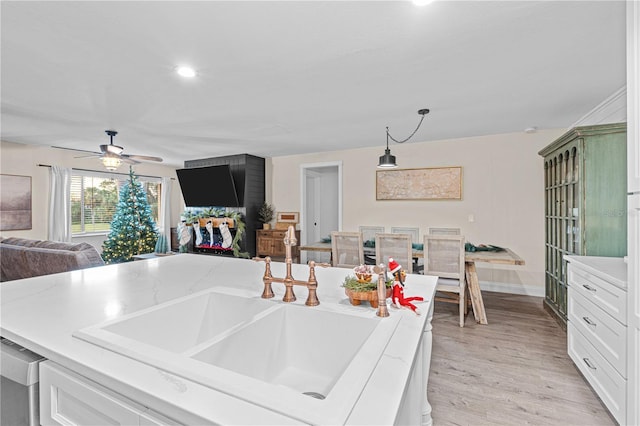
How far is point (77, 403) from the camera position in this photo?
74 cm

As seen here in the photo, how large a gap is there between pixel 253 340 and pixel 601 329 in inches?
83.6

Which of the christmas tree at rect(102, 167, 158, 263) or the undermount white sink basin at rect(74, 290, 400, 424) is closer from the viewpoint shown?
the undermount white sink basin at rect(74, 290, 400, 424)

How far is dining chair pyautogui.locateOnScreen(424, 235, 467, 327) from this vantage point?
3102 mm

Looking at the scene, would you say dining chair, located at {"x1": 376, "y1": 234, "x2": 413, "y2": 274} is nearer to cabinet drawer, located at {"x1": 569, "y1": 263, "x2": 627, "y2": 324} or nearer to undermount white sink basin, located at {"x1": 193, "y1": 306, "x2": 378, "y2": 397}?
cabinet drawer, located at {"x1": 569, "y1": 263, "x2": 627, "y2": 324}

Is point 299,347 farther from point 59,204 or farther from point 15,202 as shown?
point 59,204

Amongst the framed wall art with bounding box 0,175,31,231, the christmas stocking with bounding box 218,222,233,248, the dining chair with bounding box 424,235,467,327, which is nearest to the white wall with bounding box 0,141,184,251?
the framed wall art with bounding box 0,175,31,231

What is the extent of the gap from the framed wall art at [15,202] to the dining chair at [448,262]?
6306 mm

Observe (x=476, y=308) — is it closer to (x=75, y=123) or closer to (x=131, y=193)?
(x=75, y=123)

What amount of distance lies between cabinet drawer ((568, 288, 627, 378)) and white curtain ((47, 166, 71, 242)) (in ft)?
23.8

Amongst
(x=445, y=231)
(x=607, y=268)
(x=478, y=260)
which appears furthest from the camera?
(x=445, y=231)

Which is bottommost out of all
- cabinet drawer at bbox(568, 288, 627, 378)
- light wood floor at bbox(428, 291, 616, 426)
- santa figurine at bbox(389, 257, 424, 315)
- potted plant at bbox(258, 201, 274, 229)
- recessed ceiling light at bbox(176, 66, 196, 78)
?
light wood floor at bbox(428, 291, 616, 426)

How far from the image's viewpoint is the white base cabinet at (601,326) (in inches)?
63.5

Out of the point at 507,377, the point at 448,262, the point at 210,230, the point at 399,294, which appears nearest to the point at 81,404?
the point at 399,294

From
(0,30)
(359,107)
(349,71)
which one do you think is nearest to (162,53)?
(0,30)
